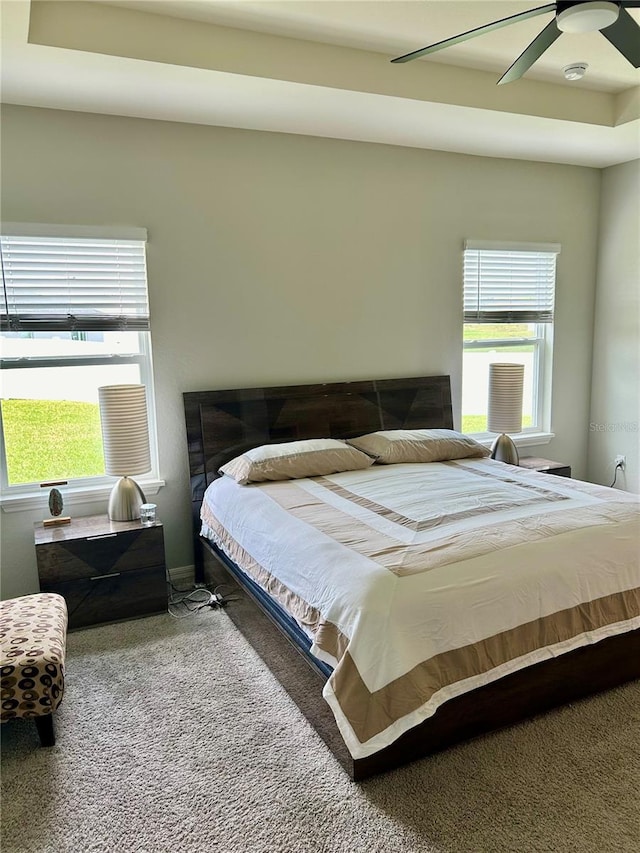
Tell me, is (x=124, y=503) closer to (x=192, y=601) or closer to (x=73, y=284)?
(x=192, y=601)

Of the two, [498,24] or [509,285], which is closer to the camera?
[498,24]

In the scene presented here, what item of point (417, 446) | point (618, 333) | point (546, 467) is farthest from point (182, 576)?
point (618, 333)

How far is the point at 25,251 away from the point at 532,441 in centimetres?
368

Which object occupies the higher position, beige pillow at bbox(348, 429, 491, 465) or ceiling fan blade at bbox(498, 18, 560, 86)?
ceiling fan blade at bbox(498, 18, 560, 86)

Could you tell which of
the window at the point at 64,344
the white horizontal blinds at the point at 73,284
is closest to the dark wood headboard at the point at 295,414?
the window at the point at 64,344

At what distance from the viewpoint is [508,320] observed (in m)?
4.50

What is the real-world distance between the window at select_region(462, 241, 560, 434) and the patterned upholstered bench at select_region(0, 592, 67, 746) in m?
3.18

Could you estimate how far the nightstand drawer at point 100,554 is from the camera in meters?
2.96

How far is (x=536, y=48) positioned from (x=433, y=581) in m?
1.90

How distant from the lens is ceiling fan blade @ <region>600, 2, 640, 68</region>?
1974 millimetres

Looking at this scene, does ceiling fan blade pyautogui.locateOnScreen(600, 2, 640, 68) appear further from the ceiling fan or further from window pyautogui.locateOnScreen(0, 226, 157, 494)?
window pyautogui.locateOnScreen(0, 226, 157, 494)

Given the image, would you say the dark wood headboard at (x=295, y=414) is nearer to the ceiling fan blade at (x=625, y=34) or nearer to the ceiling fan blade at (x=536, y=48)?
the ceiling fan blade at (x=536, y=48)

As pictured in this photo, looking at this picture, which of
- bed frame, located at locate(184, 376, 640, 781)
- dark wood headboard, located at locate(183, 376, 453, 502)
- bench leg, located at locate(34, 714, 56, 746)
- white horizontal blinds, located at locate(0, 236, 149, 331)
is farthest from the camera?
dark wood headboard, located at locate(183, 376, 453, 502)

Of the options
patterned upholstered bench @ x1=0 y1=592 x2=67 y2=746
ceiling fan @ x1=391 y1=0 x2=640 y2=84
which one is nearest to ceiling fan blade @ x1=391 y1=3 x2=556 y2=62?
ceiling fan @ x1=391 y1=0 x2=640 y2=84
